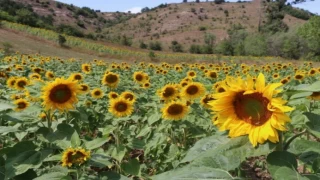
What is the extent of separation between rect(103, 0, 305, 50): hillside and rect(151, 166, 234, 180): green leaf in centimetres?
7022

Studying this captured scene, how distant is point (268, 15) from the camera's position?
62250mm

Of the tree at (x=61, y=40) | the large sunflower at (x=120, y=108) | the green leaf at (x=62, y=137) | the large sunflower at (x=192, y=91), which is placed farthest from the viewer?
the tree at (x=61, y=40)

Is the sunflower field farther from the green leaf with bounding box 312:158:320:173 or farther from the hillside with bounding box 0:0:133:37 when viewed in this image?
the hillside with bounding box 0:0:133:37

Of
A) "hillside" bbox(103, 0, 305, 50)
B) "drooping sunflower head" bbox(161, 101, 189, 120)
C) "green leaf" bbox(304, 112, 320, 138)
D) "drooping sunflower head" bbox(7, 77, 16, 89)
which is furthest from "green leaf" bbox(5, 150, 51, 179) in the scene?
"hillside" bbox(103, 0, 305, 50)

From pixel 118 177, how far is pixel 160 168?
1728 mm

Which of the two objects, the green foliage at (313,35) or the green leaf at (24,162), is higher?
the green foliage at (313,35)

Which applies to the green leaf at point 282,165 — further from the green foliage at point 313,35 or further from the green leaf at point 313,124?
the green foliage at point 313,35

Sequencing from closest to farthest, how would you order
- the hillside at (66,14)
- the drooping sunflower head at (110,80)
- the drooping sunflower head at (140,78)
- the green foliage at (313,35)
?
the drooping sunflower head at (110,80), the drooping sunflower head at (140,78), the green foliage at (313,35), the hillside at (66,14)

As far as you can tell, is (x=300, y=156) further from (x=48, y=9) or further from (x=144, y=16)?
(x=144, y=16)

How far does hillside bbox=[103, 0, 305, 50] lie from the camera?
3019 inches

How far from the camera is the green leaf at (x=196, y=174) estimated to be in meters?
1.04

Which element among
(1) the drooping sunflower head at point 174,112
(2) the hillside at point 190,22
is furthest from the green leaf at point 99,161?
(2) the hillside at point 190,22

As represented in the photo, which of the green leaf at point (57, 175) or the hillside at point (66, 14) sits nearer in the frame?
the green leaf at point (57, 175)

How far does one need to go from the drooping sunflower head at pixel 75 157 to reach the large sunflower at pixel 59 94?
2.16ft
